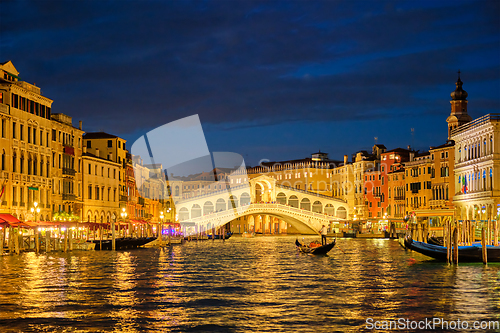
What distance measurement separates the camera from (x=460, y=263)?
883 inches

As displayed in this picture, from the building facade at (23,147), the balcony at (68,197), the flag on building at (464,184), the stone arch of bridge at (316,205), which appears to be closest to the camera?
the building facade at (23,147)

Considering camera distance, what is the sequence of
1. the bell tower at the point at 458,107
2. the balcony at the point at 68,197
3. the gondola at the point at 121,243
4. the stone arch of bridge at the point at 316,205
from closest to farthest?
the gondola at the point at 121,243, the balcony at the point at 68,197, the bell tower at the point at 458,107, the stone arch of bridge at the point at 316,205

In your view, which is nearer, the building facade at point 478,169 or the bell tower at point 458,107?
the building facade at point 478,169

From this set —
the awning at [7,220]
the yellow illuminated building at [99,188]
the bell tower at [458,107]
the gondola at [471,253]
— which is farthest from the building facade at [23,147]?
the bell tower at [458,107]

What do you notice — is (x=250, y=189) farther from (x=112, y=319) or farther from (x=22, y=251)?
(x=112, y=319)

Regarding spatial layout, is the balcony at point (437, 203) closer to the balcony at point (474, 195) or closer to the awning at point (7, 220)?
the balcony at point (474, 195)

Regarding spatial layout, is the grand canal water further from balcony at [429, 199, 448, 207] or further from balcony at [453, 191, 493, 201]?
balcony at [429, 199, 448, 207]

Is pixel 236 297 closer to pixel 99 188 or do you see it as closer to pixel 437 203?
pixel 99 188

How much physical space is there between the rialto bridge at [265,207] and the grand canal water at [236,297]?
120ft

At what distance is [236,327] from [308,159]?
75541 mm

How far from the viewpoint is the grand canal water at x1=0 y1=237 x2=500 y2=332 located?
33.2ft

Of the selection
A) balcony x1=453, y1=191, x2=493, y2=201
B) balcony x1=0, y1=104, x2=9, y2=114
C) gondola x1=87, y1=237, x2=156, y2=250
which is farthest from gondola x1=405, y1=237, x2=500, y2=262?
balcony x1=0, y1=104, x2=9, y2=114

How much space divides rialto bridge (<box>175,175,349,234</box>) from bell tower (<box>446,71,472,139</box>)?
12.6 m

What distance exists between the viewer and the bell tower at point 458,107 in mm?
58094
